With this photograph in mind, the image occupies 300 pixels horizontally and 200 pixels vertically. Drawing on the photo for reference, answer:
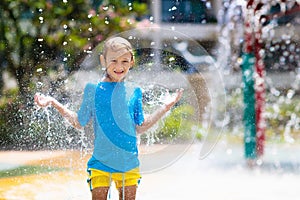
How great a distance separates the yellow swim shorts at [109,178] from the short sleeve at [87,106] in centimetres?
19

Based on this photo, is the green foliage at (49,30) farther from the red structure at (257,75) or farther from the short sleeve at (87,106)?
the short sleeve at (87,106)

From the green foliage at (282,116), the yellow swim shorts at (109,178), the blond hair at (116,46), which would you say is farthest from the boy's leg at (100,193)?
the green foliage at (282,116)

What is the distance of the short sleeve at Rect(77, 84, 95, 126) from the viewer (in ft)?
7.99

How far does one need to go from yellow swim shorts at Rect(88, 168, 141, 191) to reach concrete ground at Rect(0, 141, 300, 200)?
846mm

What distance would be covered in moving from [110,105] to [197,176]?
1991 millimetres

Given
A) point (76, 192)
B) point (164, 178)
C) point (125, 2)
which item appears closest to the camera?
point (76, 192)

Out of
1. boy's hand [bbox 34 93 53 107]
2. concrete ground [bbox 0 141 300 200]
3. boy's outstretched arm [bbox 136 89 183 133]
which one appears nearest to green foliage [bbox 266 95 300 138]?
concrete ground [bbox 0 141 300 200]

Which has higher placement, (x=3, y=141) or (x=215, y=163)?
(x=3, y=141)

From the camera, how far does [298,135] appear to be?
635cm

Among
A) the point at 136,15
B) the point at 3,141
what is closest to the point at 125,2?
the point at 136,15

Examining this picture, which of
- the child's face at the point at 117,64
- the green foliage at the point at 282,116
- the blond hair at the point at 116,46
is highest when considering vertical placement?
the green foliage at the point at 282,116

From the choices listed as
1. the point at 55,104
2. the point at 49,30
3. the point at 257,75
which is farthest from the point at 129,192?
the point at 49,30

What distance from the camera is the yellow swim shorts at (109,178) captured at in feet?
7.85

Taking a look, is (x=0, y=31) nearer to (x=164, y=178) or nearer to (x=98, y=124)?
(x=164, y=178)
